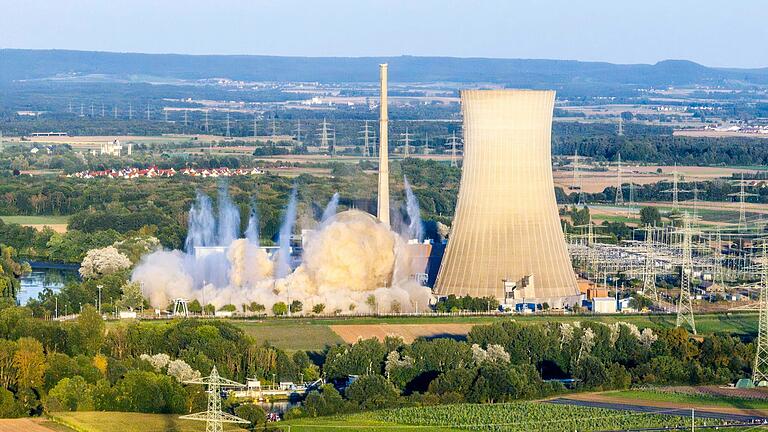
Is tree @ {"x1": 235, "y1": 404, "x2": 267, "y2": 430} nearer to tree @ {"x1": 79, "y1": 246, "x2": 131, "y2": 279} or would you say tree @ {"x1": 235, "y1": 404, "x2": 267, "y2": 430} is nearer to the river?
the river

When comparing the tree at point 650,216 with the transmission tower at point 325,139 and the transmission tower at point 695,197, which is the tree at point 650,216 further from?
the transmission tower at point 325,139

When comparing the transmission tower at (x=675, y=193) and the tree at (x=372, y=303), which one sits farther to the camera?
the transmission tower at (x=675, y=193)

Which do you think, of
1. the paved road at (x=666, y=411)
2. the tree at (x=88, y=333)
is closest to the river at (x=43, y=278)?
the tree at (x=88, y=333)

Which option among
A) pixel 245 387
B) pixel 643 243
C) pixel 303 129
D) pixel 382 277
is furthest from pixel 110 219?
pixel 303 129

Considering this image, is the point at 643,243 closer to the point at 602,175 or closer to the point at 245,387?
the point at 245,387

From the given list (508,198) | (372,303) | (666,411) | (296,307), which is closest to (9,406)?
(666,411)

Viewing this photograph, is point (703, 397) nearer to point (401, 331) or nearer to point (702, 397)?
point (702, 397)
